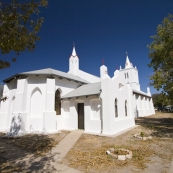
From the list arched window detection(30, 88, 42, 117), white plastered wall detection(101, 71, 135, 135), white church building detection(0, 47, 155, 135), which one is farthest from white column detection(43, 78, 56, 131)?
white plastered wall detection(101, 71, 135, 135)

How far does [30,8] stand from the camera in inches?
196

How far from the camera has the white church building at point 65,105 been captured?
11042 mm

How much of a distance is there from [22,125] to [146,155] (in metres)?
10.9

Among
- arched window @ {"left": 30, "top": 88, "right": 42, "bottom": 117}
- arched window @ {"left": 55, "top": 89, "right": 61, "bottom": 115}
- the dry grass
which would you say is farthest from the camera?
arched window @ {"left": 55, "top": 89, "right": 61, "bottom": 115}

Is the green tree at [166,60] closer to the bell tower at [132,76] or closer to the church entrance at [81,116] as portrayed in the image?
the church entrance at [81,116]

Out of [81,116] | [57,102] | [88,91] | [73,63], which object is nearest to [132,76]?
[73,63]

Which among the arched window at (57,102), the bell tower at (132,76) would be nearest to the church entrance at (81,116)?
the arched window at (57,102)

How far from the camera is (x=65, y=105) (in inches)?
574

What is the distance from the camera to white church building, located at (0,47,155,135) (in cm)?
1104

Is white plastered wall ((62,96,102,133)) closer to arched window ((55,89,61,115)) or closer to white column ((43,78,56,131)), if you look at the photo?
arched window ((55,89,61,115))

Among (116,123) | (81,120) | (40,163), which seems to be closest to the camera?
(40,163)

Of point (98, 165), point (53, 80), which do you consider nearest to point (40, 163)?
point (98, 165)

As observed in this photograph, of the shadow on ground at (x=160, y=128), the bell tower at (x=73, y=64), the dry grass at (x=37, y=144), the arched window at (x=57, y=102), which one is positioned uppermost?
the bell tower at (x=73, y=64)

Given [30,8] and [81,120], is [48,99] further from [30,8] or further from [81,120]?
[30,8]
